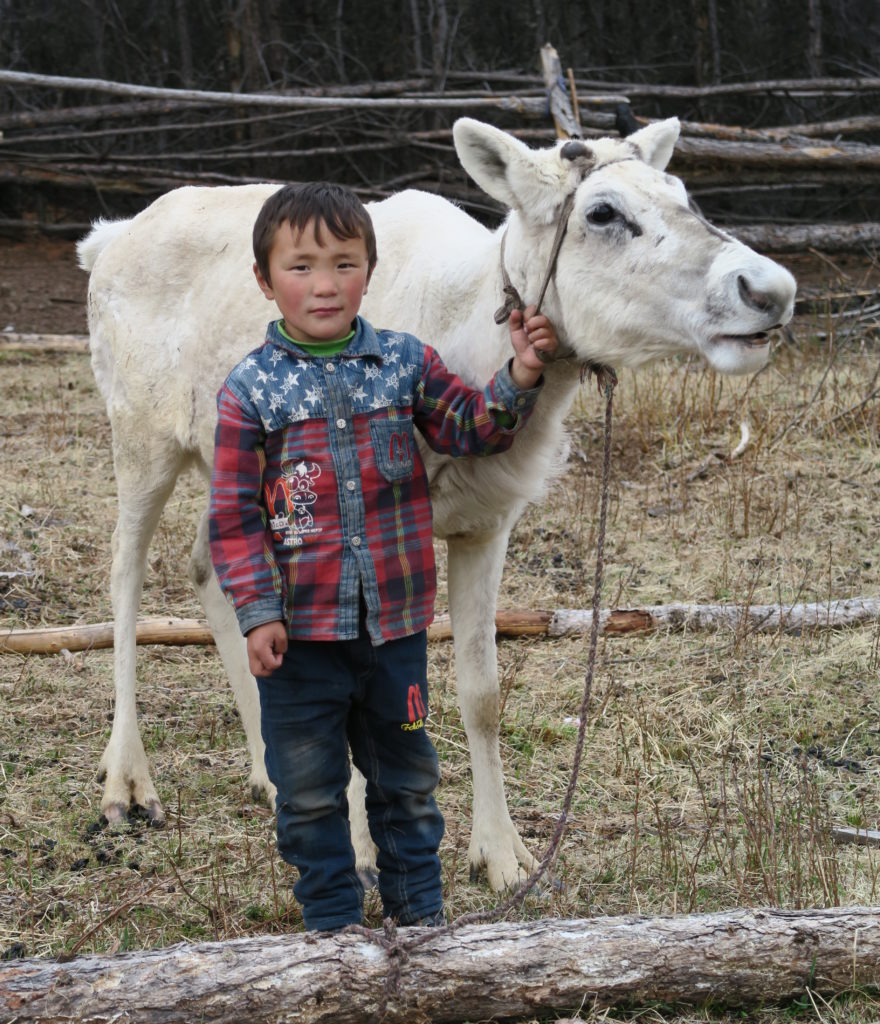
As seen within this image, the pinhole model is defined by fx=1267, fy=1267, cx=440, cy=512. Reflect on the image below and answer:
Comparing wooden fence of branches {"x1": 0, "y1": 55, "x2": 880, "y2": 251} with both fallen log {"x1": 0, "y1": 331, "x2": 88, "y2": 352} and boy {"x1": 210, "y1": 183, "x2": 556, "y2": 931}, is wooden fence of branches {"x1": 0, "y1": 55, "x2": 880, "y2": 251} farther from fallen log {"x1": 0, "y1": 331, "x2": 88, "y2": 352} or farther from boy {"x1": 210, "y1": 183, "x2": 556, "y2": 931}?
boy {"x1": 210, "y1": 183, "x2": 556, "y2": 931}

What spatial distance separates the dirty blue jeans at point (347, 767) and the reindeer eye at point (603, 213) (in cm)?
114

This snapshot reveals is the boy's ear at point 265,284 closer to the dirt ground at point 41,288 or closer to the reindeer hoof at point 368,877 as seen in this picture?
the reindeer hoof at point 368,877

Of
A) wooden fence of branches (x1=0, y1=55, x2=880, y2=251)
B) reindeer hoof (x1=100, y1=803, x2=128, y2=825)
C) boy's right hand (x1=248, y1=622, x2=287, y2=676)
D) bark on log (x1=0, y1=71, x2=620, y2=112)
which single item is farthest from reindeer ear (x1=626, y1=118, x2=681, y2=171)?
wooden fence of branches (x1=0, y1=55, x2=880, y2=251)

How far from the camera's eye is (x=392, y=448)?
299 cm

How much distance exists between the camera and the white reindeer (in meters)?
3.10

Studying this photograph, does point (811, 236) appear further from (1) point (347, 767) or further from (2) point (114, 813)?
(1) point (347, 767)

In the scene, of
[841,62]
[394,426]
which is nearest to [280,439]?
[394,426]

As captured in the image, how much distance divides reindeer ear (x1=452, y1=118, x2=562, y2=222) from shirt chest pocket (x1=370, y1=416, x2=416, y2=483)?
0.68m

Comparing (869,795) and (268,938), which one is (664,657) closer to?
(869,795)

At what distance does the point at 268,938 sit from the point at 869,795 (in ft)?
7.72

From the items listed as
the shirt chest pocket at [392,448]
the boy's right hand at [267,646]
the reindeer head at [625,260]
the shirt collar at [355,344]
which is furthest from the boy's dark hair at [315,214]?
the boy's right hand at [267,646]

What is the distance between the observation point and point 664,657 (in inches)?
212

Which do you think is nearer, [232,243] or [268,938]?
[268,938]

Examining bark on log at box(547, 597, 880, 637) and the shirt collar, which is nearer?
the shirt collar
